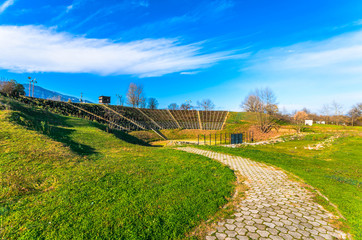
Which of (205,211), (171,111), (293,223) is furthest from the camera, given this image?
(171,111)

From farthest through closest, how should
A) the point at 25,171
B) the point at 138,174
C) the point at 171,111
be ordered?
the point at 171,111 < the point at 138,174 < the point at 25,171

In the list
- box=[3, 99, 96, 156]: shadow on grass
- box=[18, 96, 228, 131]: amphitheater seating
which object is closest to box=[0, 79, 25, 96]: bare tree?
box=[18, 96, 228, 131]: amphitheater seating

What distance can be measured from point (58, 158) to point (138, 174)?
14.1 ft

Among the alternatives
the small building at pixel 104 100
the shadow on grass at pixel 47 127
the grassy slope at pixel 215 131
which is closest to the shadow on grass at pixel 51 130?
the shadow on grass at pixel 47 127

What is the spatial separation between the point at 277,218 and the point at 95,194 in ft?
19.1

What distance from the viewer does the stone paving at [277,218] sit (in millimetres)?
4242

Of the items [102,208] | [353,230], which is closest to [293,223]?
[353,230]

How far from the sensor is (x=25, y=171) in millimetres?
6945

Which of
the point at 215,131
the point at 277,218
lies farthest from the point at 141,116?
the point at 277,218

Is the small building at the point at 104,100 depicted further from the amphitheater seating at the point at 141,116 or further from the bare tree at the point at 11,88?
the bare tree at the point at 11,88

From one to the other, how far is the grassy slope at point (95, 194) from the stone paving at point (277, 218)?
31.4 inches

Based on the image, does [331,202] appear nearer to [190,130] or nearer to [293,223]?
[293,223]

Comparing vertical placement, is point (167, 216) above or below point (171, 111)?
below

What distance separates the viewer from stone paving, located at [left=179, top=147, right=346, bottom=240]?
13.9 feet
